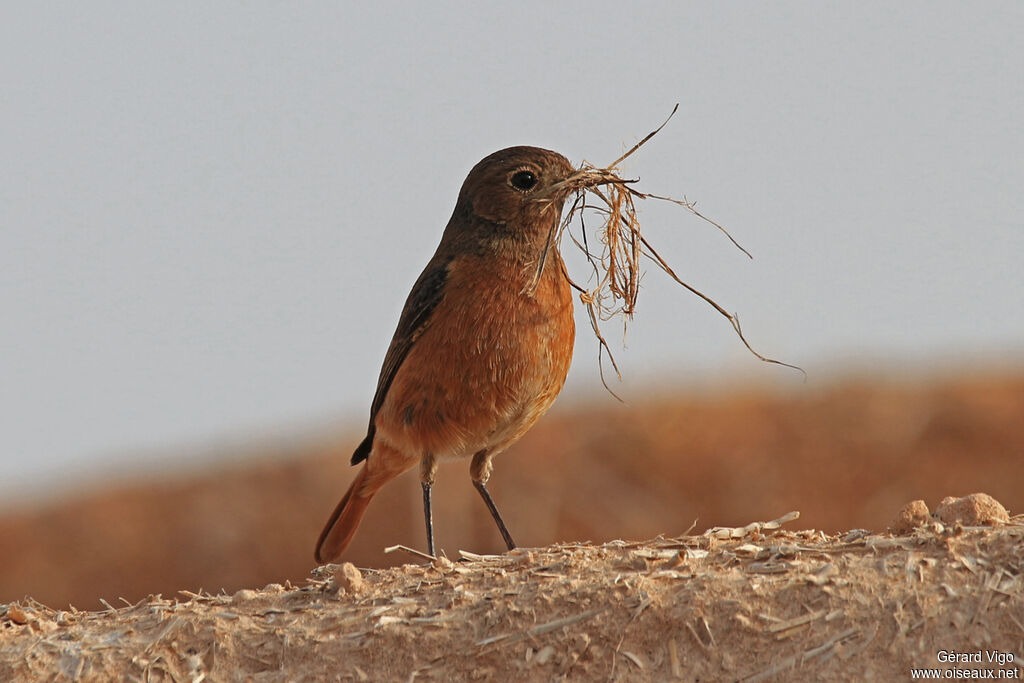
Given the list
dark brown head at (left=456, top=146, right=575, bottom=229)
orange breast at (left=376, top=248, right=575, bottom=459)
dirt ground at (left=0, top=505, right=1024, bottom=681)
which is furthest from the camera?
dark brown head at (left=456, top=146, right=575, bottom=229)

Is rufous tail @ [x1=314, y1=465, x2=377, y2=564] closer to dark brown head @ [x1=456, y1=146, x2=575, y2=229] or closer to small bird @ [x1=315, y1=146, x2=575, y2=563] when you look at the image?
small bird @ [x1=315, y1=146, x2=575, y2=563]

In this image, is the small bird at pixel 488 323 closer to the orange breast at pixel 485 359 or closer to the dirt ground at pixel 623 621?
the orange breast at pixel 485 359

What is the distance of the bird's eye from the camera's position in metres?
6.01

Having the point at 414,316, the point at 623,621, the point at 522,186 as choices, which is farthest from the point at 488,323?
the point at 623,621

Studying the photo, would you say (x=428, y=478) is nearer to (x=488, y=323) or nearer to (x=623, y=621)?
(x=488, y=323)

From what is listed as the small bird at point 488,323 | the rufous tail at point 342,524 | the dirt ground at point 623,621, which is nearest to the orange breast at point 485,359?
the small bird at point 488,323

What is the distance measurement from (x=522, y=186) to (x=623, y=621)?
257 cm

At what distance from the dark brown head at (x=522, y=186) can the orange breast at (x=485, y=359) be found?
246mm

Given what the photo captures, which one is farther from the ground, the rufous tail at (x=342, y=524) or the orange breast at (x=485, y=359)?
the orange breast at (x=485, y=359)

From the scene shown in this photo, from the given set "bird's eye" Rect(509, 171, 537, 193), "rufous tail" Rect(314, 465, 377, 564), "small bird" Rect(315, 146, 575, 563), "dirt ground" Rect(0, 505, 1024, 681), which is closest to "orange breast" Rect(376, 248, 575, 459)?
"small bird" Rect(315, 146, 575, 563)

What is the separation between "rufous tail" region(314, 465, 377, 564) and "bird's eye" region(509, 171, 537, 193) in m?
1.97

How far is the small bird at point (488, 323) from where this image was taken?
19.0 feet

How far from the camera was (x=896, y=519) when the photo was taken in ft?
16.0

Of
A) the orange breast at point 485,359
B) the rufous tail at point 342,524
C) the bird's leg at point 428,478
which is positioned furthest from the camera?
the rufous tail at point 342,524
